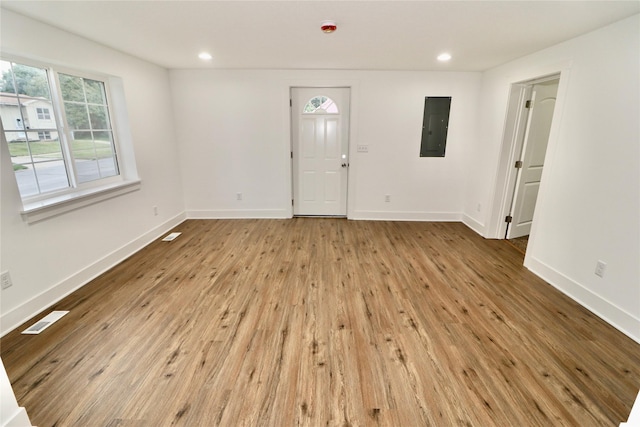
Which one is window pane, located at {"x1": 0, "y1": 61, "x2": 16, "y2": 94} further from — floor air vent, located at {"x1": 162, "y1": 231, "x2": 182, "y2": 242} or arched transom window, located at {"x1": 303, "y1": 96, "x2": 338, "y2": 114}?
arched transom window, located at {"x1": 303, "y1": 96, "x2": 338, "y2": 114}

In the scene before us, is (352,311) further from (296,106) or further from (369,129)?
(296,106)

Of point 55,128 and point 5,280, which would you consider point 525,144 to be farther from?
point 5,280

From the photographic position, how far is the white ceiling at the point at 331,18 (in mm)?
2020

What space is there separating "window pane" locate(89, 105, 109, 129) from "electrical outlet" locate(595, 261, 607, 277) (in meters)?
4.96

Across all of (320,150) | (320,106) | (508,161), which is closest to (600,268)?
(508,161)

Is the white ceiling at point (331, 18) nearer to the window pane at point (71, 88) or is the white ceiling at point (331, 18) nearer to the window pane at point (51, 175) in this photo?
the window pane at point (71, 88)

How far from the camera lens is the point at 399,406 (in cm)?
160

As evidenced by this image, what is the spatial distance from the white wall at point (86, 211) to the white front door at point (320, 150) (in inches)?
74.5

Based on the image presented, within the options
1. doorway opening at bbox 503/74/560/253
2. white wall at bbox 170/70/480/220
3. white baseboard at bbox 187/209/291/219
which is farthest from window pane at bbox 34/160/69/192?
doorway opening at bbox 503/74/560/253

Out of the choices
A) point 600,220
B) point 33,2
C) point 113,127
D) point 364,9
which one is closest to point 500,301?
point 600,220

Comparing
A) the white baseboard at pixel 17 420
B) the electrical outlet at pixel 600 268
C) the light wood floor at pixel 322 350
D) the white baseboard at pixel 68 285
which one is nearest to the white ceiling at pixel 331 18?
the electrical outlet at pixel 600 268

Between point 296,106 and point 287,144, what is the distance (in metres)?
0.61

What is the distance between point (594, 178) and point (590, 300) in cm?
103

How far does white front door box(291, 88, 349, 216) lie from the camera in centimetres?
457
